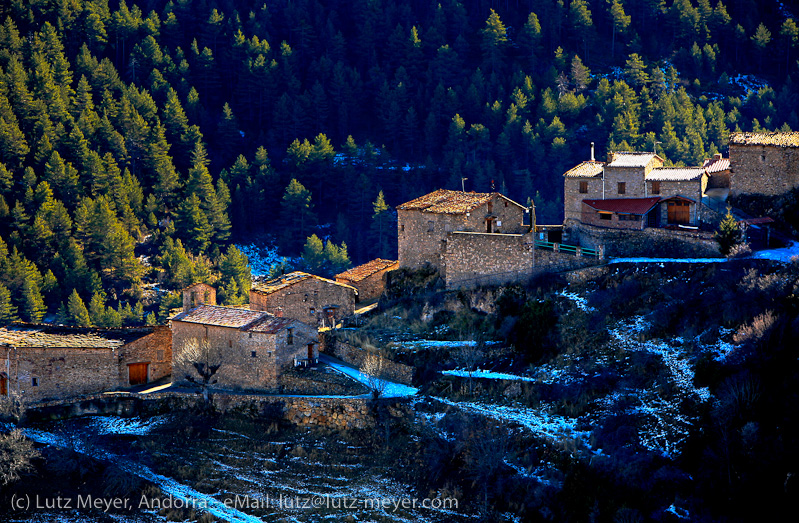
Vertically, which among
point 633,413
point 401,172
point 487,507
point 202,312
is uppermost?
point 401,172

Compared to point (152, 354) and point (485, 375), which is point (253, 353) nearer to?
point (152, 354)

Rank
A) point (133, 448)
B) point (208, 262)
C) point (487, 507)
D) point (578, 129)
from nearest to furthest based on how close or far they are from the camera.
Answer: point (487, 507), point (133, 448), point (208, 262), point (578, 129)

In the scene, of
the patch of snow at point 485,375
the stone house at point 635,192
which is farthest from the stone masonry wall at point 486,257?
the patch of snow at point 485,375

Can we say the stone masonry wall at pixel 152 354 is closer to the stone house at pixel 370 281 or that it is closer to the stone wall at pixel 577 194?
the stone house at pixel 370 281

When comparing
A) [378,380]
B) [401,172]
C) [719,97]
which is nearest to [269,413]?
[378,380]

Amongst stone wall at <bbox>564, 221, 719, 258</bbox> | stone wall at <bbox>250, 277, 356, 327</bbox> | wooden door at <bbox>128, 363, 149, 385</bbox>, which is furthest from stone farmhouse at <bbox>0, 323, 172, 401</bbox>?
stone wall at <bbox>564, 221, 719, 258</bbox>

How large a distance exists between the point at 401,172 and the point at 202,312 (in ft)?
173

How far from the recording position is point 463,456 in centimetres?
4278

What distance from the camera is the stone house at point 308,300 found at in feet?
182

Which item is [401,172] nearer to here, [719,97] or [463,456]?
[719,97]

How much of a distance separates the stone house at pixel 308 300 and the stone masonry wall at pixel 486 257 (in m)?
6.23

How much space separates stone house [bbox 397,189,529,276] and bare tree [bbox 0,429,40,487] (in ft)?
67.9

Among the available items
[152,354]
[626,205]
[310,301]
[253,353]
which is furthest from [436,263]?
[152,354]

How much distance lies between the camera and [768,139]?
2098 inches
